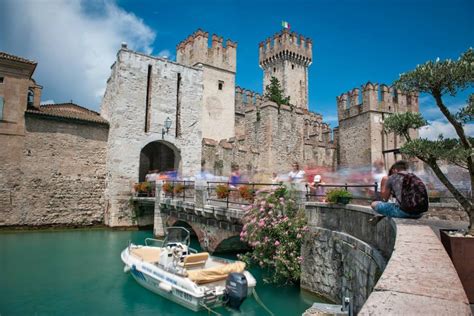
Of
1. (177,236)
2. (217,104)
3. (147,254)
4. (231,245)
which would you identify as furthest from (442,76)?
(217,104)

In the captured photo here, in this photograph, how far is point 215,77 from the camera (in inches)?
1126

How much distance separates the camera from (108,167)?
20.6 meters

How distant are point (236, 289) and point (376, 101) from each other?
1998cm

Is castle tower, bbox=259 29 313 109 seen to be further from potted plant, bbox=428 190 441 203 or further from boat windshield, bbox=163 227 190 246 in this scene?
boat windshield, bbox=163 227 190 246

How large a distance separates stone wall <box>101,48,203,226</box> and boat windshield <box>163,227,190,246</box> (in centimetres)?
1099

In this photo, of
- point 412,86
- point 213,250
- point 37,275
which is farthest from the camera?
point 213,250

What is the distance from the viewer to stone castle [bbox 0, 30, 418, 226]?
1819 cm

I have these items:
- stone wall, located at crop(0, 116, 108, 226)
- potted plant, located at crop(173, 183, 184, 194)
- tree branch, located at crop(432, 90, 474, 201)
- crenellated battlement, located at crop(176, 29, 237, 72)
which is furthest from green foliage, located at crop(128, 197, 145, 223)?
tree branch, located at crop(432, 90, 474, 201)

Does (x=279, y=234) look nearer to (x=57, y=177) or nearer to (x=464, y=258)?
(x=464, y=258)

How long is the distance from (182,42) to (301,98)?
20.6m

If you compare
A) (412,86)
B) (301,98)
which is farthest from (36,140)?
(301,98)

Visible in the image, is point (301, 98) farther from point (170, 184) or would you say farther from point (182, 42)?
point (170, 184)

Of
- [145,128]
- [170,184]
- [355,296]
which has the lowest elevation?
[355,296]

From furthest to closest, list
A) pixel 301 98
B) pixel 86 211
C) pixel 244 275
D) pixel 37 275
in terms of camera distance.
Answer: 1. pixel 301 98
2. pixel 86 211
3. pixel 37 275
4. pixel 244 275
